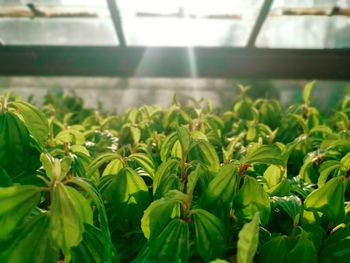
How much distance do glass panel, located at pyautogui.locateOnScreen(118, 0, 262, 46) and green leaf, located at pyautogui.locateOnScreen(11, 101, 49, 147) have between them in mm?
1989

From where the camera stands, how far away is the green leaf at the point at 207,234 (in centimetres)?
64

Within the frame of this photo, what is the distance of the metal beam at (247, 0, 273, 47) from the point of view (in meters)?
2.62

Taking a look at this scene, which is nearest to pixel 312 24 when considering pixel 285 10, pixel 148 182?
pixel 285 10

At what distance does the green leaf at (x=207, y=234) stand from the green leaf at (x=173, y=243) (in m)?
0.03

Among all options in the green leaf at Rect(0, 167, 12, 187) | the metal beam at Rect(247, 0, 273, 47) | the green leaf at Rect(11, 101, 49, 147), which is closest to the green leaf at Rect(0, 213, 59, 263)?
the green leaf at Rect(0, 167, 12, 187)

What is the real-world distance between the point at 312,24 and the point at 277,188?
8.08ft

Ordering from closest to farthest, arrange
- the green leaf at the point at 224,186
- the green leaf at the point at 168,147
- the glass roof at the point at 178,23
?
the green leaf at the point at 224,186 < the green leaf at the point at 168,147 < the glass roof at the point at 178,23

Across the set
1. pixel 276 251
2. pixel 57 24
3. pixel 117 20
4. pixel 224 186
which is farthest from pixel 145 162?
pixel 57 24

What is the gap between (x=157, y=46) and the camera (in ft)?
Result: 9.95

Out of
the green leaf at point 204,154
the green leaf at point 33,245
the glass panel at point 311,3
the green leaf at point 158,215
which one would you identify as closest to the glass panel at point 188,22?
the glass panel at point 311,3

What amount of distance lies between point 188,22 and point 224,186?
2329 millimetres

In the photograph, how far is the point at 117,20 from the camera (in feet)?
9.17

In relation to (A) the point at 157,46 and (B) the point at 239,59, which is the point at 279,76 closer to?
(B) the point at 239,59

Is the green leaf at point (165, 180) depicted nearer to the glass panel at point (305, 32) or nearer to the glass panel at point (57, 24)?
the glass panel at point (57, 24)
